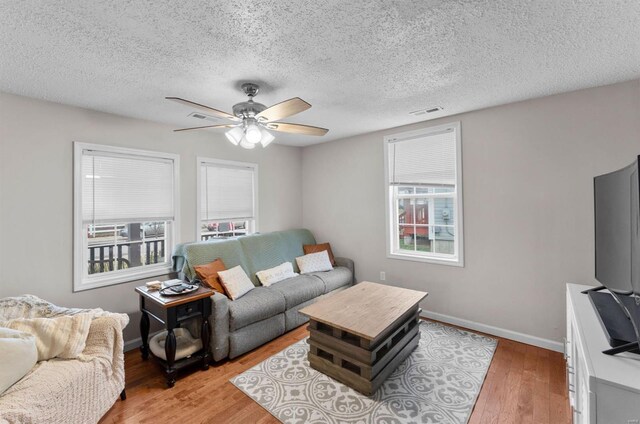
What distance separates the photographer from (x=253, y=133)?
6.74ft

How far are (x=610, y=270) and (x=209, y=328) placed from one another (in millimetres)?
2960

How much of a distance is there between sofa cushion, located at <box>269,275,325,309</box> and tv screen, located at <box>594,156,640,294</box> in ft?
8.37

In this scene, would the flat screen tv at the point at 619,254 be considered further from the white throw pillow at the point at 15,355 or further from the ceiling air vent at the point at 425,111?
the white throw pillow at the point at 15,355

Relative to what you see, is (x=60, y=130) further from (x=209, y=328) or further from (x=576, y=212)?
(x=576, y=212)

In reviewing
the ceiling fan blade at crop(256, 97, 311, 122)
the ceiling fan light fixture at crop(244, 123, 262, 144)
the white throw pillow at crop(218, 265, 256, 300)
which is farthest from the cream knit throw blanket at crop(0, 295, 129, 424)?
the ceiling fan blade at crop(256, 97, 311, 122)

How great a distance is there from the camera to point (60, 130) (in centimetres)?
255

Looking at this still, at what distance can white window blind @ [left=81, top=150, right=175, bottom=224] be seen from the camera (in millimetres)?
2748

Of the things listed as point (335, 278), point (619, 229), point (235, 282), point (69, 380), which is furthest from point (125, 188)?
point (619, 229)

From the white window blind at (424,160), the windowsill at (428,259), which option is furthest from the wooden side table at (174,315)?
the white window blind at (424,160)

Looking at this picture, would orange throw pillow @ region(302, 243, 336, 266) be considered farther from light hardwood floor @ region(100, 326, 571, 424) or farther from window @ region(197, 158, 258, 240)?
light hardwood floor @ region(100, 326, 571, 424)

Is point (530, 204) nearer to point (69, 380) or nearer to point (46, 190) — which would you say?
point (69, 380)

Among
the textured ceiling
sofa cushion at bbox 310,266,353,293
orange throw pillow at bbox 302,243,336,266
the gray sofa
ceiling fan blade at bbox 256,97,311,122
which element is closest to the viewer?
the textured ceiling

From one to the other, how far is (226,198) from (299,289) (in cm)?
166

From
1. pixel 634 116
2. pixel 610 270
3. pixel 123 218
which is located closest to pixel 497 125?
pixel 634 116
